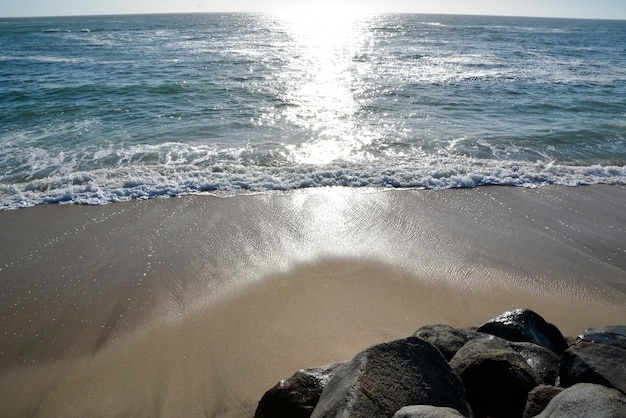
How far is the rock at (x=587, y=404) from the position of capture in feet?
8.94

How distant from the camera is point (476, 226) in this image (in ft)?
25.3

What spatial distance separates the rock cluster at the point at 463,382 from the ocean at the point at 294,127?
5.49 metres

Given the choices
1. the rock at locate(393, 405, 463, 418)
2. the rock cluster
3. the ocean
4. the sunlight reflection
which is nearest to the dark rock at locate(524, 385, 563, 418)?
the rock cluster

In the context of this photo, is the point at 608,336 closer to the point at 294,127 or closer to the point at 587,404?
the point at 587,404

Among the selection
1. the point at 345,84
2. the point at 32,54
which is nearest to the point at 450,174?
the point at 345,84

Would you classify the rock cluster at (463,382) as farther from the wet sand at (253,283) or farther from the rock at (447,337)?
the wet sand at (253,283)

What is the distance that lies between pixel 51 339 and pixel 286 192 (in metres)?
4.98

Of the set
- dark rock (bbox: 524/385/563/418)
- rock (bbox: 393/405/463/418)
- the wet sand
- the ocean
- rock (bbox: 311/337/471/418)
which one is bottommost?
the wet sand

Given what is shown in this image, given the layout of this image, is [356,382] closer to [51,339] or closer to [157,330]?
[157,330]

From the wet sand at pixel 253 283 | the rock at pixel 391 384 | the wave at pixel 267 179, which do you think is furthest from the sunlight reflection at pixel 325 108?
the rock at pixel 391 384

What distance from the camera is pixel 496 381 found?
3648 mm

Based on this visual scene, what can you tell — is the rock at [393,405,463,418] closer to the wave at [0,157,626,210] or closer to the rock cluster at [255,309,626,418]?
the rock cluster at [255,309,626,418]

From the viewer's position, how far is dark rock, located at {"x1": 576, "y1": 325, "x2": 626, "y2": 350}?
13.6 ft

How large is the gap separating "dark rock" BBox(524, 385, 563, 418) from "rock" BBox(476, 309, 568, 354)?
1169mm
